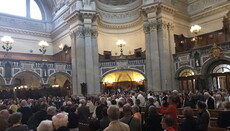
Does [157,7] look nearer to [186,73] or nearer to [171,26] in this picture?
[171,26]

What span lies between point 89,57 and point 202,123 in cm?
1683

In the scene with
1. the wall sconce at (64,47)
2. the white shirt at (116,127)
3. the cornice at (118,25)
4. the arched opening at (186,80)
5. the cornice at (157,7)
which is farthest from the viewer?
the wall sconce at (64,47)

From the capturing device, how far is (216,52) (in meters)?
17.8

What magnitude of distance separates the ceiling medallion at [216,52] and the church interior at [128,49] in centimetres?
1

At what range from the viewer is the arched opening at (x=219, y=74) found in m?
18.3

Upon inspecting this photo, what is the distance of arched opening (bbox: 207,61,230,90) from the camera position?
719 inches

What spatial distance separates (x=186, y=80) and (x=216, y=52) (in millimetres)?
3798

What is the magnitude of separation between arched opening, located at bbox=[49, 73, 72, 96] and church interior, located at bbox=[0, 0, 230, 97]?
105mm

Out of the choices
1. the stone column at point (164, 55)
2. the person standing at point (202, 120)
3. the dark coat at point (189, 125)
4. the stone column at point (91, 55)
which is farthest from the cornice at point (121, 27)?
the dark coat at point (189, 125)

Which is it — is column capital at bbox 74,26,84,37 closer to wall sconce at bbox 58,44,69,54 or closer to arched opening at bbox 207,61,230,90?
wall sconce at bbox 58,44,69,54

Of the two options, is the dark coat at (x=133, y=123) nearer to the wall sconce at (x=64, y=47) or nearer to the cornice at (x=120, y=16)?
the cornice at (x=120, y=16)

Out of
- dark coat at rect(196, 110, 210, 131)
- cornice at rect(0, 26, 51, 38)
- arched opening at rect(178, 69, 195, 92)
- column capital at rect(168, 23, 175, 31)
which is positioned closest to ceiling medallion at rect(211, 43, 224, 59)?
arched opening at rect(178, 69, 195, 92)

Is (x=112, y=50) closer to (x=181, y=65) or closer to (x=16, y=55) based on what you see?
(x=181, y=65)

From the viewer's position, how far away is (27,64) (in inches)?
794
